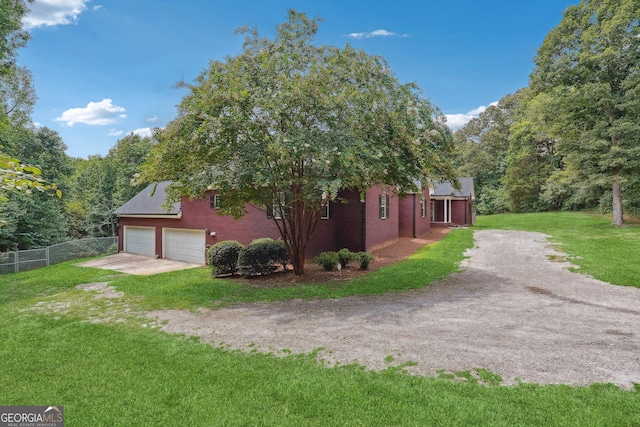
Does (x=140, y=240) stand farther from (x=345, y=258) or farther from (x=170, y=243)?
(x=345, y=258)

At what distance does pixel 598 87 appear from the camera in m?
21.5

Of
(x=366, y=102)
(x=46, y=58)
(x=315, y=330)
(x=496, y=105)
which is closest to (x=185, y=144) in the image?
(x=366, y=102)

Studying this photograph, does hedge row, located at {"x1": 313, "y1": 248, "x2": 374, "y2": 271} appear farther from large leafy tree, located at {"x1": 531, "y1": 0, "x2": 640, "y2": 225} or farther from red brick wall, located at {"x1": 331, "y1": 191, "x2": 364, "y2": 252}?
large leafy tree, located at {"x1": 531, "y1": 0, "x2": 640, "y2": 225}

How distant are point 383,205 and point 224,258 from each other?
9853 mm

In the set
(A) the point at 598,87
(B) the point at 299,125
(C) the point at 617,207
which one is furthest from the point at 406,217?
(B) the point at 299,125

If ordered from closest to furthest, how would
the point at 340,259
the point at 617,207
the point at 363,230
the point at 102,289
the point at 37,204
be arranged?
the point at 102,289
the point at 340,259
the point at 363,230
the point at 37,204
the point at 617,207

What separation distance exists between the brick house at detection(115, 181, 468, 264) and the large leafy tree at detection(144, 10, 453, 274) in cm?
454

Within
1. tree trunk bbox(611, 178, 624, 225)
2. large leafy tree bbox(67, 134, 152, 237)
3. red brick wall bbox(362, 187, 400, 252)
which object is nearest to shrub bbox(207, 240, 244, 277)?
red brick wall bbox(362, 187, 400, 252)

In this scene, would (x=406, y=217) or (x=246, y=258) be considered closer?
(x=246, y=258)

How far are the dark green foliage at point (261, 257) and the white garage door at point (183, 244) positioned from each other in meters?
6.01

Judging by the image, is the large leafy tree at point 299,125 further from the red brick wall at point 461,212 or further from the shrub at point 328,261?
the red brick wall at point 461,212

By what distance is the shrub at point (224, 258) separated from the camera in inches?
501

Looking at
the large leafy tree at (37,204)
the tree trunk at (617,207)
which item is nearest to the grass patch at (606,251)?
the tree trunk at (617,207)

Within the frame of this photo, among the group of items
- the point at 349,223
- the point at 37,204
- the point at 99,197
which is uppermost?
the point at 99,197
